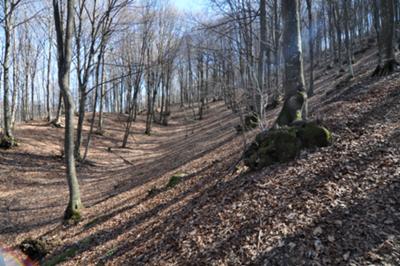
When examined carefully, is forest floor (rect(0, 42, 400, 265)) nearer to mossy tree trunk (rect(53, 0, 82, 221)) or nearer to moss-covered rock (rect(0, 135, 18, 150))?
mossy tree trunk (rect(53, 0, 82, 221))

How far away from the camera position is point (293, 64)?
6.74m

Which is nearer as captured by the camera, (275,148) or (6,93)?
(275,148)

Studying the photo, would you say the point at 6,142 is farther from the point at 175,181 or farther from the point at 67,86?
the point at 175,181

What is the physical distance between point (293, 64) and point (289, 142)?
1869 millimetres

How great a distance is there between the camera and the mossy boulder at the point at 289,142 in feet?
19.5

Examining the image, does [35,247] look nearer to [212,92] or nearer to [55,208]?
[55,208]

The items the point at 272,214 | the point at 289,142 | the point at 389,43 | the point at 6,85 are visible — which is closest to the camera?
the point at 272,214

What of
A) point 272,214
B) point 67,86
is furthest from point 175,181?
point 272,214

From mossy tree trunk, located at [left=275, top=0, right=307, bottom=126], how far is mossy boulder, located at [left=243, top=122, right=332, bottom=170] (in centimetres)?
73

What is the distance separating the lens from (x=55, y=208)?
34.3ft

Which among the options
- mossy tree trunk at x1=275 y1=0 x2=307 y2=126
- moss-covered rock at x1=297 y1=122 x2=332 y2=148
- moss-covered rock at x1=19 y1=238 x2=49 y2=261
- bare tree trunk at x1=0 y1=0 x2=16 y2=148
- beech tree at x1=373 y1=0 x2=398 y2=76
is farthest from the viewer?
bare tree trunk at x1=0 y1=0 x2=16 y2=148

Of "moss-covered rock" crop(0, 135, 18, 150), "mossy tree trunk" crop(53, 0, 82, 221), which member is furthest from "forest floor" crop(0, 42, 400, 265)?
"moss-covered rock" crop(0, 135, 18, 150)

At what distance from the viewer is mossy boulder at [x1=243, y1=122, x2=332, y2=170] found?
19.5ft

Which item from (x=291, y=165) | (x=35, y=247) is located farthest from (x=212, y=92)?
(x=35, y=247)
